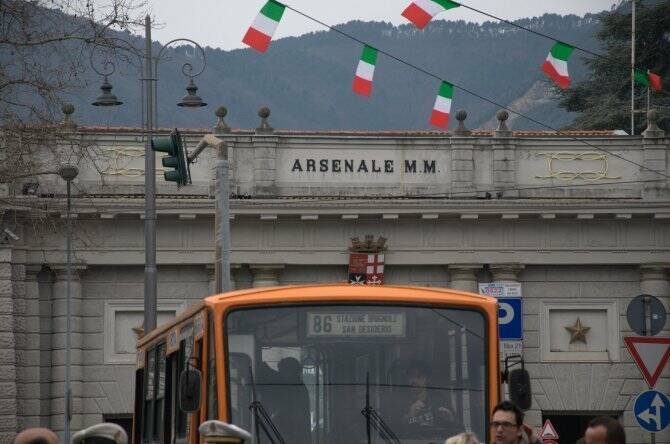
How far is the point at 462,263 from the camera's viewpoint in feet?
146

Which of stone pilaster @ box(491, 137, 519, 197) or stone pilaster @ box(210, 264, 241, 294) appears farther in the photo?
stone pilaster @ box(491, 137, 519, 197)

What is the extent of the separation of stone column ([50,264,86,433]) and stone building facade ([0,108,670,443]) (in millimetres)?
38

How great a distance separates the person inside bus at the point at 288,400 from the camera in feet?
55.1

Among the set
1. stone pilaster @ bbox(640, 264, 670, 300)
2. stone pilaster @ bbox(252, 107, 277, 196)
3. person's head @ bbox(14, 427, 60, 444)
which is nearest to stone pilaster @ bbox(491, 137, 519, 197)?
stone pilaster @ bbox(640, 264, 670, 300)

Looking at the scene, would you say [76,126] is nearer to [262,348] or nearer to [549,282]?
[549,282]

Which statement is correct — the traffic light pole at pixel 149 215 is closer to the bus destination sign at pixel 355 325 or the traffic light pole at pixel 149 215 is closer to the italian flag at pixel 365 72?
the italian flag at pixel 365 72

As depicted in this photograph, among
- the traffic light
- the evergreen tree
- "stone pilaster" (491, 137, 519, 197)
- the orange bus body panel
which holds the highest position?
the evergreen tree

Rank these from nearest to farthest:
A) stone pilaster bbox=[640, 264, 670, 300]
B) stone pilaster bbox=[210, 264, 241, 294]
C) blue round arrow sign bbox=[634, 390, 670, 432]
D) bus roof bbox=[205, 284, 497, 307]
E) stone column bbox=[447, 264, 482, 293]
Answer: bus roof bbox=[205, 284, 497, 307] < blue round arrow sign bbox=[634, 390, 670, 432] < stone pilaster bbox=[210, 264, 241, 294] < stone column bbox=[447, 264, 482, 293] < stone pilaster bbox=[640, 264, 670, 300]

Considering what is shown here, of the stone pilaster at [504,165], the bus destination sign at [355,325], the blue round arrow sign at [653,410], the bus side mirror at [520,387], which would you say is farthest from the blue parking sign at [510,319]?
the stone pilaster at [504,165]

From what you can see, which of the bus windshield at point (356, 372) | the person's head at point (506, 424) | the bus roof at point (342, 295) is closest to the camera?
the person's head at point (506, 424)

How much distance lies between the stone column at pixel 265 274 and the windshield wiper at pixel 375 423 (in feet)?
90.0

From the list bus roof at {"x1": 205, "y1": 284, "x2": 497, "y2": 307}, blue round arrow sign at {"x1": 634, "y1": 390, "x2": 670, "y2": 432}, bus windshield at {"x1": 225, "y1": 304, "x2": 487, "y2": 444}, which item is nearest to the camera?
bus windshield at {"x1": 225, "y1": 304, "x2": 487, "y2": 444}

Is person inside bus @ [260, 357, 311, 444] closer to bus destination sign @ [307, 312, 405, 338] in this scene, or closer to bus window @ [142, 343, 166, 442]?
bus destination sign @ [307, 312, 405, 338]

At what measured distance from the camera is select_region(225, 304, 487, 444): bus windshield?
16.9 metres
